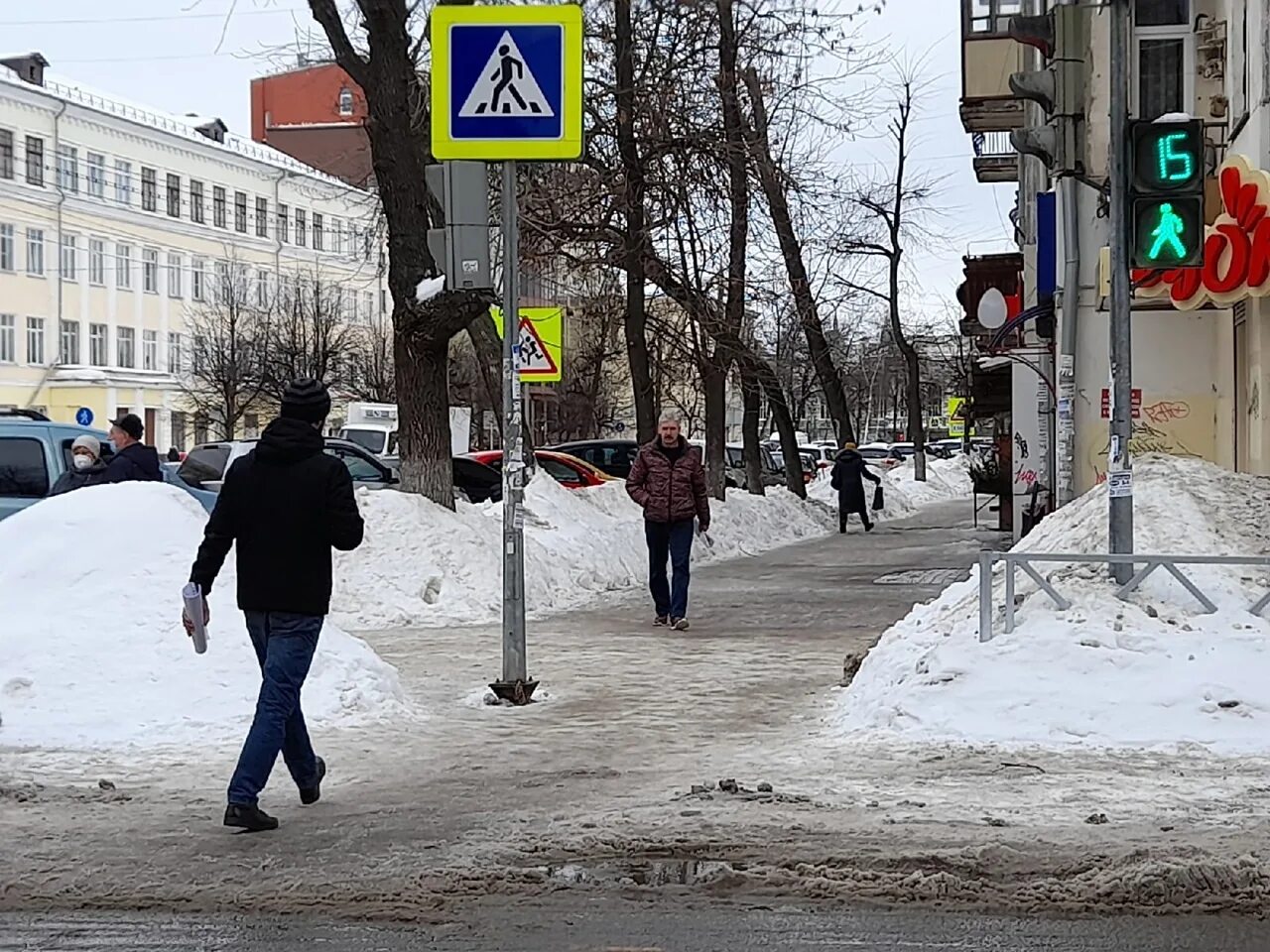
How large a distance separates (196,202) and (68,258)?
7071mm

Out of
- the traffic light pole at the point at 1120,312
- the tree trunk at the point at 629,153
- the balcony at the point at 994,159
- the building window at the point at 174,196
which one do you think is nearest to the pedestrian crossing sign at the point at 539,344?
the tree trunk at the point at 629,153

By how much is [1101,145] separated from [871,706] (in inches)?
477

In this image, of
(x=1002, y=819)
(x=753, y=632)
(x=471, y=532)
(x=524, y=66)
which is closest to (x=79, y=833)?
(x=1002, y=819)

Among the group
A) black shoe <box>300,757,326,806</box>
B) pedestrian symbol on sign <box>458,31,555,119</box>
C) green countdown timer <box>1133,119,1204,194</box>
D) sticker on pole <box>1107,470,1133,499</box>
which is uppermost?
pedestrian symbol on sign <box>458,31,555,119</box>

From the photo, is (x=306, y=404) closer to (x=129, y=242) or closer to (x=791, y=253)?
(x=791, y=253)

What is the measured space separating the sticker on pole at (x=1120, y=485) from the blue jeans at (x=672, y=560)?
5547 mm

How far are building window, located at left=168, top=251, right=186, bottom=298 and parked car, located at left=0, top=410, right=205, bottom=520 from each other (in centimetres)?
5480

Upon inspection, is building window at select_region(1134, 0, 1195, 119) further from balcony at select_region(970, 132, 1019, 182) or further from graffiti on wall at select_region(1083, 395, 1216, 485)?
balcony at select_region(970, 132, 1019, 182)

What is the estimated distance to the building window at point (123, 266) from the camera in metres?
66.0

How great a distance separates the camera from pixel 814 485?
160ft

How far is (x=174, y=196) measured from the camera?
224 ft

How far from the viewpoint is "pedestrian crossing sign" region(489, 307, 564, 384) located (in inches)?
609

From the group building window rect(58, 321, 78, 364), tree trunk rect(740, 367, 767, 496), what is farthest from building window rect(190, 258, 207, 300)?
tree trunk rect(740, 367, 767, 496)

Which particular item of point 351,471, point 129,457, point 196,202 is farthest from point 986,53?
point 196,202
